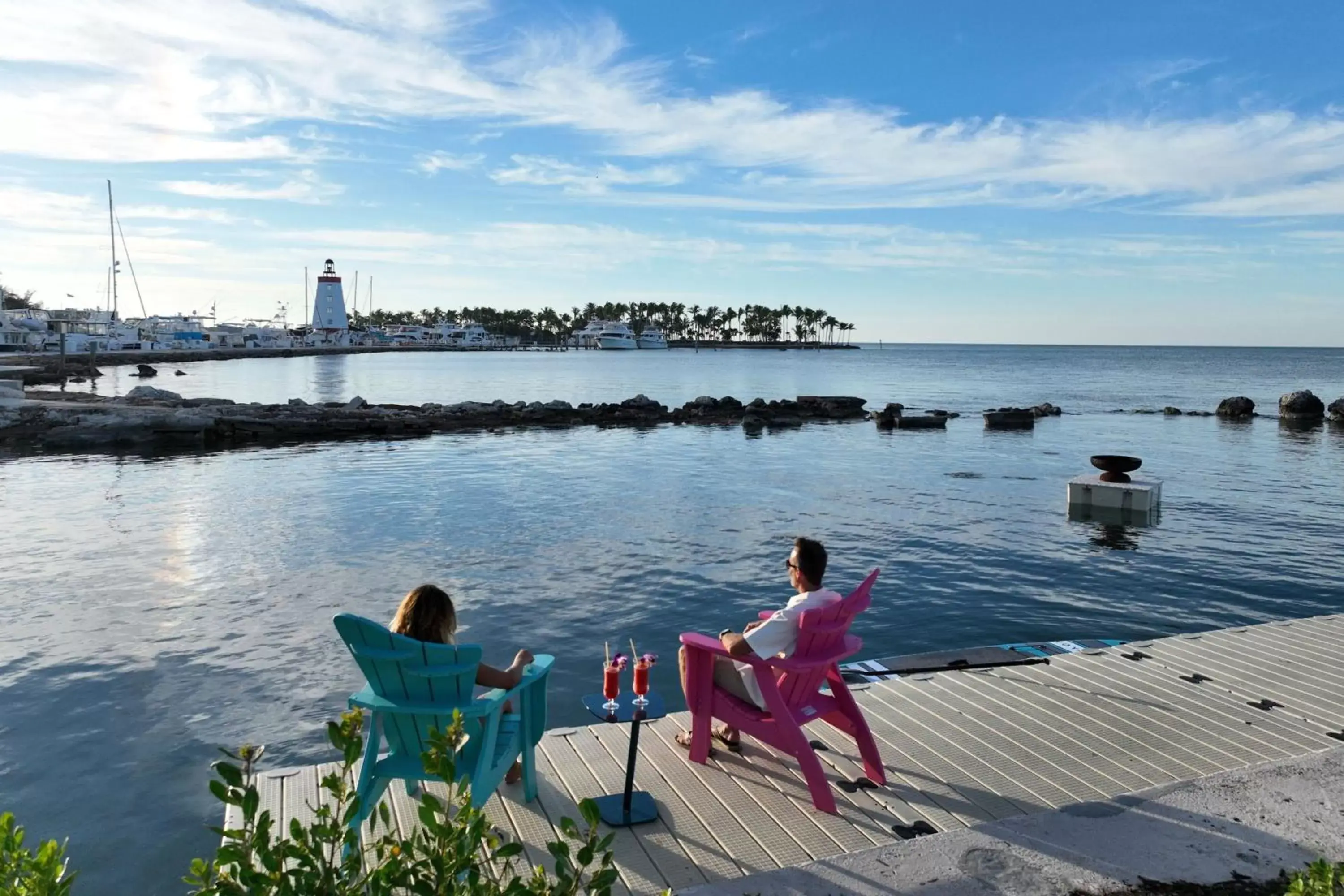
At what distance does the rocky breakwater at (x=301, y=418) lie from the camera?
28641 mm

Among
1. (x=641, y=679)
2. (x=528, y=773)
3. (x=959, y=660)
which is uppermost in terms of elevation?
(x=641, y=679)

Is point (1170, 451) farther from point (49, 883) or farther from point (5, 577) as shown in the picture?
point (49, 883)

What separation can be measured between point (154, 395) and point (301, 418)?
448 inches

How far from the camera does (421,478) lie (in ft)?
74.4

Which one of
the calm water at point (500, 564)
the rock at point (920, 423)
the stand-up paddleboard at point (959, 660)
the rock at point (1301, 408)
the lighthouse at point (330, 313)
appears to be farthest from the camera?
the lighthouse at point (330, 313)

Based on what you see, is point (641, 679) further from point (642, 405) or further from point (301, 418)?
point (642, 405)

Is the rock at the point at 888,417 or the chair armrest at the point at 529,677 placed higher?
the rock at the point at 888,417

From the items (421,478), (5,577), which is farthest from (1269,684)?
(421,478)

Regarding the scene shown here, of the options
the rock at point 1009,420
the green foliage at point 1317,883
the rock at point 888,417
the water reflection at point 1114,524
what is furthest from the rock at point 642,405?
the green foliage at point 1317,883

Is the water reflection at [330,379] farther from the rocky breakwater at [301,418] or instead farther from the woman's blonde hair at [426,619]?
the woman's blonde hair at [426,619]

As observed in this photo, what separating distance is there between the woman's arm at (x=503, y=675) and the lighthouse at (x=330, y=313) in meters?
164

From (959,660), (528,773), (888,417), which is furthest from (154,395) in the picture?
(528,773)

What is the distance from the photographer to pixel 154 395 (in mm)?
40594

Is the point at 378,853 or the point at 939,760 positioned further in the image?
the point at 939,760
